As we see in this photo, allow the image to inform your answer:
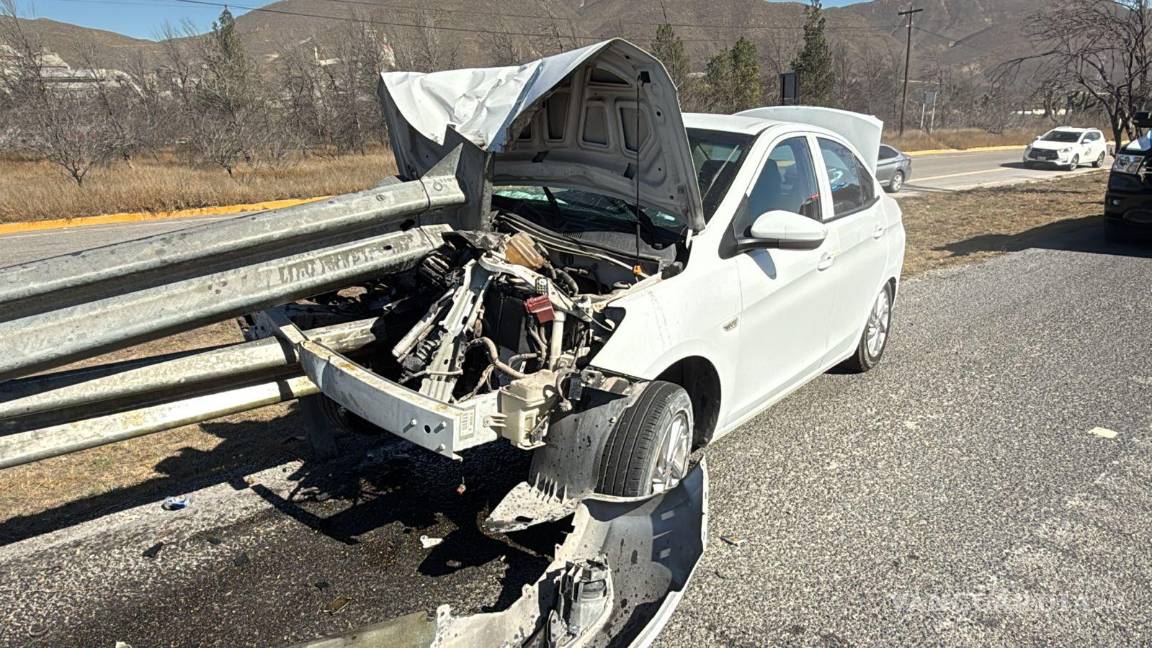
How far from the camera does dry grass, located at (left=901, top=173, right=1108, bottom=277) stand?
10867mm

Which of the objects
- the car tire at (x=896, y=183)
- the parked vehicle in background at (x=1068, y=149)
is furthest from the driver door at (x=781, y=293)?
the parked vehicle in background at (x=1068, y=149)

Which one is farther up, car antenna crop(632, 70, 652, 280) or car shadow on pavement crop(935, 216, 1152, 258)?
car antenna crop(632, 70, 652, 280)

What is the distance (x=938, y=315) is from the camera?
7555 mm

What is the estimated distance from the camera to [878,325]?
19.1ft

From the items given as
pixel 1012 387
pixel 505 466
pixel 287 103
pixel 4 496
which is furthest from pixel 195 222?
pixel 287 103

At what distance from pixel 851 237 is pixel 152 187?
62.2 feet

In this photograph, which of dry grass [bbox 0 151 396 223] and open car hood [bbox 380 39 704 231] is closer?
open car hood [bbox 380 39 704 231]

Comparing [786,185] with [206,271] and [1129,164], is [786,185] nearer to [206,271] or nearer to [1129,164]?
[206,271]

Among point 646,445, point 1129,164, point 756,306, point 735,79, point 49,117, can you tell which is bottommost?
point 646,445

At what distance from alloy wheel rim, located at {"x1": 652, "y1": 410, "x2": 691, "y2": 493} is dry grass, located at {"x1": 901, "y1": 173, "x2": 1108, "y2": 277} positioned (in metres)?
6.94

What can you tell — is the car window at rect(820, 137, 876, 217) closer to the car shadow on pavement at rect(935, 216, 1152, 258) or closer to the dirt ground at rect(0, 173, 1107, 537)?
the dirt ground at rect(0, 173, 1107, 537)

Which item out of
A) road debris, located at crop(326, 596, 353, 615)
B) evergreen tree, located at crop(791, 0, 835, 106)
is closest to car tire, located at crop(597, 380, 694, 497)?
road debris, located at crop(326, 596, 353, 615)

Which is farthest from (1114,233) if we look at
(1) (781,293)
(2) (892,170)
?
(2) (892,170)

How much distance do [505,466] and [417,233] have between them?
148cm
